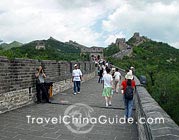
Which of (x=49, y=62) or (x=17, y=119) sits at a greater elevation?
(x=49, y=62)

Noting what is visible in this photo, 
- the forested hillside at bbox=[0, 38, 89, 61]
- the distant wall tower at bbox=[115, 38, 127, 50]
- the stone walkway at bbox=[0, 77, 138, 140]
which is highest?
the distant wall tower at bbox=[115, 38, 127, 50]

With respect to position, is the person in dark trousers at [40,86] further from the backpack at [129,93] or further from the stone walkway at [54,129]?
the backpack at [129,93]

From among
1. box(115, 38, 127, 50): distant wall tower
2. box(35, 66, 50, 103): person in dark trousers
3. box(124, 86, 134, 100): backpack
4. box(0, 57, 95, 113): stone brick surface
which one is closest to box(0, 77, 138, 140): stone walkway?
box(0, 57, 95, 113): stone brick surface

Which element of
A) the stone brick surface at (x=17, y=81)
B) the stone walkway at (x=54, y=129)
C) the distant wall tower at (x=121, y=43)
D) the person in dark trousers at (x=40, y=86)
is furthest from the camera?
the distant wall tower at (x=121, y=43)

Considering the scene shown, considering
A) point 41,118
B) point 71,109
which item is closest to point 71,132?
point 41,118

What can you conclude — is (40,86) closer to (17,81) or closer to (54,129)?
(17,81)

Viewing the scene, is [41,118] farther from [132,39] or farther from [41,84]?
[132,39]

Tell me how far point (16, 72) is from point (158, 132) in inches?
282

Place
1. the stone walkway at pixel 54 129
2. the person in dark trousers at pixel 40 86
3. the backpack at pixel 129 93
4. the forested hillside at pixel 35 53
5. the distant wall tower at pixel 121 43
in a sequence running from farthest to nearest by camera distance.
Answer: the distant wall tower at pixel 121 43
the person in dark trousers at pixel 40 86
the forested hillside at pixel 35 53
the backpack at pixel 129 93
the stone walkway at pixel 54 129

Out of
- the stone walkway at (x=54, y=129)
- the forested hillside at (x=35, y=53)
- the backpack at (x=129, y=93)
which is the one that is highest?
the forested hillside at (x=35, y=53)

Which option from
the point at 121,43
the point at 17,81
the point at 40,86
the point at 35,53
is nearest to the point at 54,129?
the point at 17,81

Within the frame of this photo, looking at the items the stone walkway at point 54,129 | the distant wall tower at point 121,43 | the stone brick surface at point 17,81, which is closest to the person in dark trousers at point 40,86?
the stone brick surface at point 17,81

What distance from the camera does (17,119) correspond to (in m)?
7.43

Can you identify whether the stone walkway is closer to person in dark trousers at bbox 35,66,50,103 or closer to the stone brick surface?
the stone brick surface
